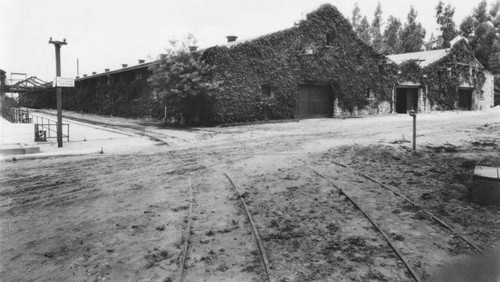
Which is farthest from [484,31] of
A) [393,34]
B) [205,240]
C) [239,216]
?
[205,240]

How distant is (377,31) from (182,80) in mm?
59085

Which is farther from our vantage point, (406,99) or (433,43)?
(433,43)

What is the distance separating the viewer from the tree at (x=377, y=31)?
6554 centimetres

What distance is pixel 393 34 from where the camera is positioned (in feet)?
226

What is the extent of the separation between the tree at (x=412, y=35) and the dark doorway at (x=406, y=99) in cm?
3261

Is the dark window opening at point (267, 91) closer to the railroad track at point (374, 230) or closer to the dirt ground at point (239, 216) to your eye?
the dirt ground at point (239, 216)

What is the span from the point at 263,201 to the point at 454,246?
3.00 metres

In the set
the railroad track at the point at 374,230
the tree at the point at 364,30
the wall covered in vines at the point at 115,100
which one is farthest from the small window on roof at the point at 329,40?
the tree at the point at 364,30

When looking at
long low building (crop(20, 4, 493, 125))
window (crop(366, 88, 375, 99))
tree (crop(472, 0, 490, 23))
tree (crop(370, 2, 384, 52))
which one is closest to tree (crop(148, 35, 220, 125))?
long low building (crop(20, 4, 493, 125))

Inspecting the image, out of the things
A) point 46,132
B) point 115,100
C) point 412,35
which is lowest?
point 46,132

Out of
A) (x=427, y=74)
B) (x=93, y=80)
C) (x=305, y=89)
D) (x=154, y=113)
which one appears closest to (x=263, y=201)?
(x=305, y=89)

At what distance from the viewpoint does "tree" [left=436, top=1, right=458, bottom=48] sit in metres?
55.7

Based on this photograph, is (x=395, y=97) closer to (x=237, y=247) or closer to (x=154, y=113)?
(x=154, y=113)

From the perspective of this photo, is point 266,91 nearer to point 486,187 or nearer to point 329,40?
point 329,40
